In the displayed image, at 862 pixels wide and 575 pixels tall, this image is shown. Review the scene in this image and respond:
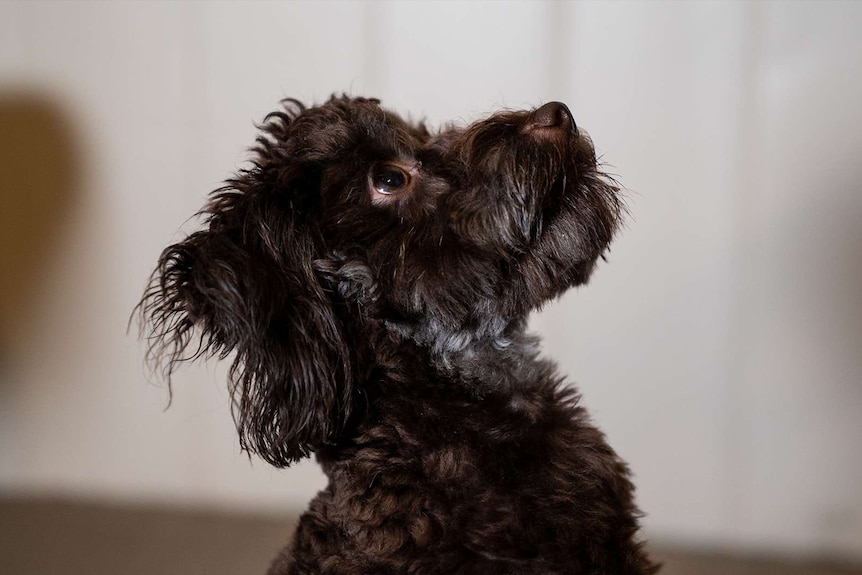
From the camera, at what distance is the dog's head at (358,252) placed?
114 centimetres

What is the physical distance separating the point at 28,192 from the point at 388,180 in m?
1.53

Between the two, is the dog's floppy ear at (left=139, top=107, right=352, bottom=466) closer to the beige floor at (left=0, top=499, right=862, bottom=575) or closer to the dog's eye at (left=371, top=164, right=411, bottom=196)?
the dog's eye at (left=371, top=164, right=411, bottom=196)

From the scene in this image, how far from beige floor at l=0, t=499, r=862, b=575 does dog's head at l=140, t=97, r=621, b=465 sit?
4.16 ft

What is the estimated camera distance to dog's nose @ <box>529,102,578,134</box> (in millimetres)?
1157

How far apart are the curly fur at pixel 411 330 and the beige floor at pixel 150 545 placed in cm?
117

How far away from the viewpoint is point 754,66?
2201mm

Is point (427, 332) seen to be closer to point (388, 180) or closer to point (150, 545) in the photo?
point (388, 180)

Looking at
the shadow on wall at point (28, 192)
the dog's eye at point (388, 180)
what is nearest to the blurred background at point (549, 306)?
the shadow on wall at point (28, 192)

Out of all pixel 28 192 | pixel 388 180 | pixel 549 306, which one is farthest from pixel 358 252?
pixel 28 192

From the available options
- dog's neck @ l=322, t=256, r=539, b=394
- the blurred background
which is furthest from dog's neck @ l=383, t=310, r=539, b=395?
the blurred background

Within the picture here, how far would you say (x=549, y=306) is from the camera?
231 centimetres

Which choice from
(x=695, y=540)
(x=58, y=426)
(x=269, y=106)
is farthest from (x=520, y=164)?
(x=58, y=426)

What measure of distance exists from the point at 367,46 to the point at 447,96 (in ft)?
0.85

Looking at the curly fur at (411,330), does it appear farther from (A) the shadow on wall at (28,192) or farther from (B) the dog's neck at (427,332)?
(A) the shadow on wall at (28,192)
